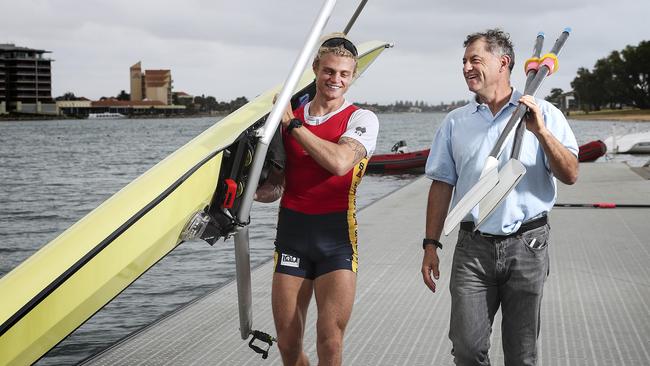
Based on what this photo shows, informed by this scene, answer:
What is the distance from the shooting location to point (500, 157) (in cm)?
376

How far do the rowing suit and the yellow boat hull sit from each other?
349 millimetres

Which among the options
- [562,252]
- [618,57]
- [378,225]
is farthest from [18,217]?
[618,57]

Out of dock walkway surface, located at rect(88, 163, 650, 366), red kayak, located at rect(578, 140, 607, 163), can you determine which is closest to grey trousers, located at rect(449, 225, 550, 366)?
dock walkway surface, located at rect(88, 163, 650, 366)

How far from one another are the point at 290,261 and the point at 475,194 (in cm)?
88

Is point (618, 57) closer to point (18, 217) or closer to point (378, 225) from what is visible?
point (18, 217)

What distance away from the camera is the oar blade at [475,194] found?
3539 millimetres

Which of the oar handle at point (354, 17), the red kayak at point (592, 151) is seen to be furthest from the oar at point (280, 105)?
the red kayak at point (592, 151)

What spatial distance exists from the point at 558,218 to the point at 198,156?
880 centimetres

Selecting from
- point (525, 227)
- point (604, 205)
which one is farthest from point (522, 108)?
point (604, 205)

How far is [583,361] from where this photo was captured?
534cm

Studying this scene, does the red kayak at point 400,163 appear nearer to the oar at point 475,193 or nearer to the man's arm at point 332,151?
the man's arm at point 332,151

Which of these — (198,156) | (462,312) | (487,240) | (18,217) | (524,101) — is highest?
(524,101)

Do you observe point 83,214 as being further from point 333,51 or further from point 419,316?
point 333,51

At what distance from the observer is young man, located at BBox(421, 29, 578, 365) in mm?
3719
